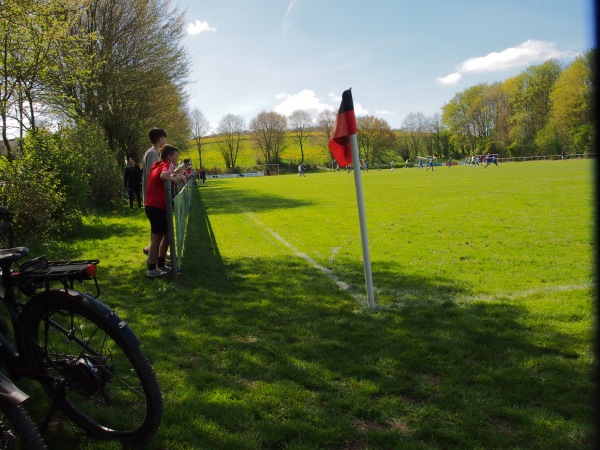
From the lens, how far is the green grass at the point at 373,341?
117 inches

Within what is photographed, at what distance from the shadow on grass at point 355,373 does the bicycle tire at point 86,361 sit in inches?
11.3

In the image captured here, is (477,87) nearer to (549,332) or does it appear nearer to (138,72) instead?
(138,72)

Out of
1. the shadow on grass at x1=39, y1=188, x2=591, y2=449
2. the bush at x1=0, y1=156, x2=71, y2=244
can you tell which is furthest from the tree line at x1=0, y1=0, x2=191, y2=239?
the shadow on grass at x1=39, y1=188, x2=591, y2=449

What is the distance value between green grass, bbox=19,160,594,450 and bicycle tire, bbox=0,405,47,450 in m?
0.82

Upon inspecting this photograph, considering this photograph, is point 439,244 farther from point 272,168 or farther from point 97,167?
point 272,168

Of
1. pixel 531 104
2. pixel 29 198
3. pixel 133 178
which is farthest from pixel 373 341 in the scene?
pixel 531 104

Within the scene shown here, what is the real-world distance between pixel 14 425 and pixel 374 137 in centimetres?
10737

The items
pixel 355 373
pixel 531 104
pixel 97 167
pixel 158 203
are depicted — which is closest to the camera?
pixel 355 373

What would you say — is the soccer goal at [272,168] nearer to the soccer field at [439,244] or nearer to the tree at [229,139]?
the tree at [229,139]

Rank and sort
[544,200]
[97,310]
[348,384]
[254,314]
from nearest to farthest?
[97,310], [348,384], [254,314], [544,200]

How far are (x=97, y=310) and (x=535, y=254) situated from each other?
719 centimetres

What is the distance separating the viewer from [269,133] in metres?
106

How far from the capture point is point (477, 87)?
107250 mm

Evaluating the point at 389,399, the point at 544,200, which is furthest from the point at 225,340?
the point at 544,200
